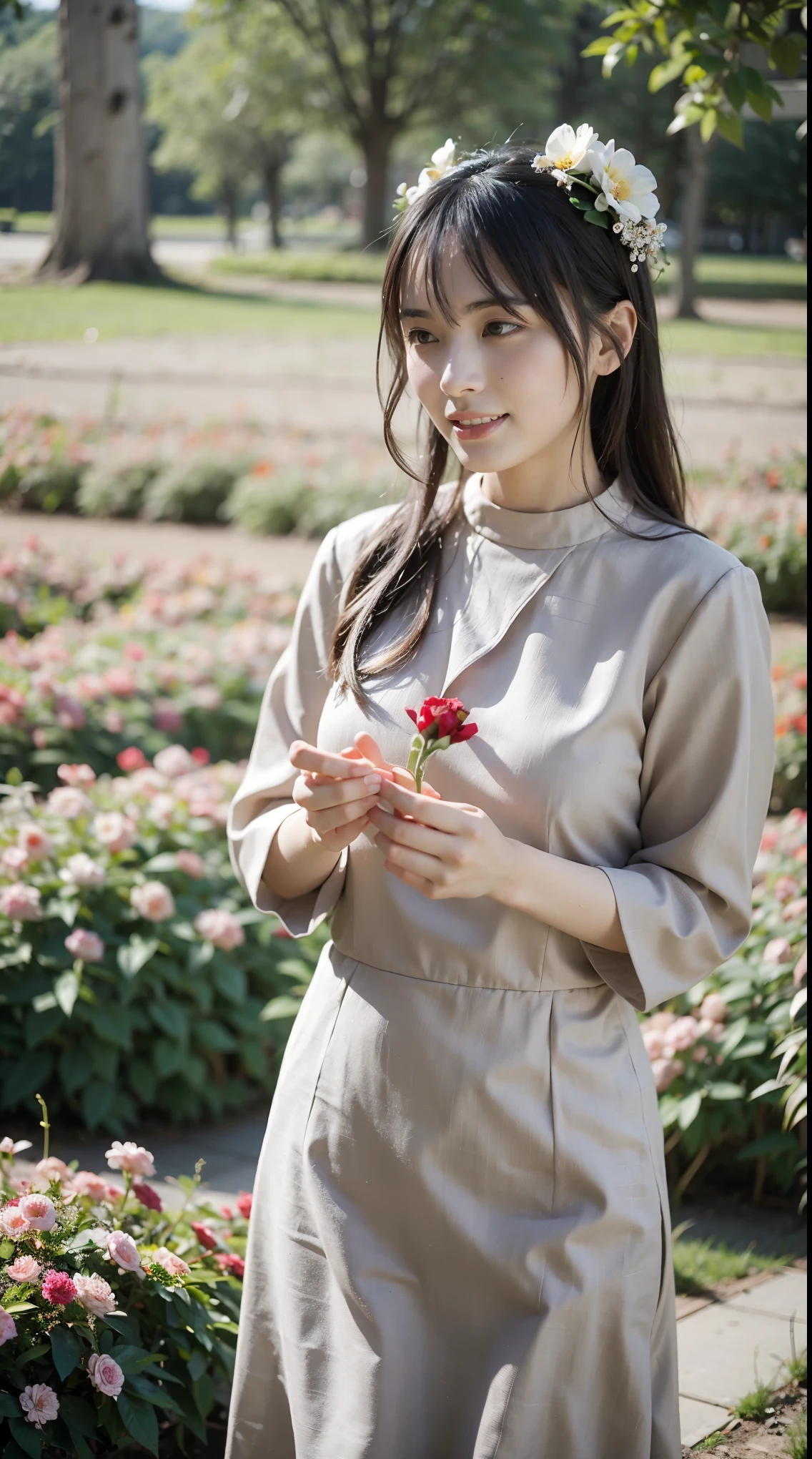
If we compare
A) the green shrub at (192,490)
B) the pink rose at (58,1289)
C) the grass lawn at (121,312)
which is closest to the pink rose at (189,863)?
the pink rose at (58,1289)

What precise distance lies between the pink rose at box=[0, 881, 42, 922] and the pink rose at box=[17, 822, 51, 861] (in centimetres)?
12

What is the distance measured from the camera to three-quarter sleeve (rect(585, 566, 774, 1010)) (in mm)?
1478

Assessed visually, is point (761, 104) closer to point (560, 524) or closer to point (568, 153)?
point (568, 153)

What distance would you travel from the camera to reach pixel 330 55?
25.2 m

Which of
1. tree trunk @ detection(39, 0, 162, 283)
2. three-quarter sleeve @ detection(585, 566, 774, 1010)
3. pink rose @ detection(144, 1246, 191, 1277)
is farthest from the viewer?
tree trunk @ detection(39, 0, 162, 283)

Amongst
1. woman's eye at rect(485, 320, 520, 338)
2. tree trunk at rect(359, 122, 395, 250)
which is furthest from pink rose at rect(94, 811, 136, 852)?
tree trunk at rect(359, 122, 395, 250)

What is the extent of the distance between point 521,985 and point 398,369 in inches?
31.8

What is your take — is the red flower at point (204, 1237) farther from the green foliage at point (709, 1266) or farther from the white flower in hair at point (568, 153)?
the white flower in hair at point (568, 153)

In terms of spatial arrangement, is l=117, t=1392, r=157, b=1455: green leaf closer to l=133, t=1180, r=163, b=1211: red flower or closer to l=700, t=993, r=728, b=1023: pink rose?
l=133, t=1180, r=163, b=1211: red flower

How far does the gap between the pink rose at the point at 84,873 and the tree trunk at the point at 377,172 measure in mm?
23560

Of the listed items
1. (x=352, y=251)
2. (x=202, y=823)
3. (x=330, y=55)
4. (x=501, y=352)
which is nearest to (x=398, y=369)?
(x=501, y=352)

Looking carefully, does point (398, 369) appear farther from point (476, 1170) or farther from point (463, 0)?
point (463, 0)

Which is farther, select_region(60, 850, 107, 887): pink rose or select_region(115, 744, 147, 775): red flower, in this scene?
select_region(115, 744, 147, 775): red flower

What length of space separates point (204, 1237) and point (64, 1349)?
0.44 metres
